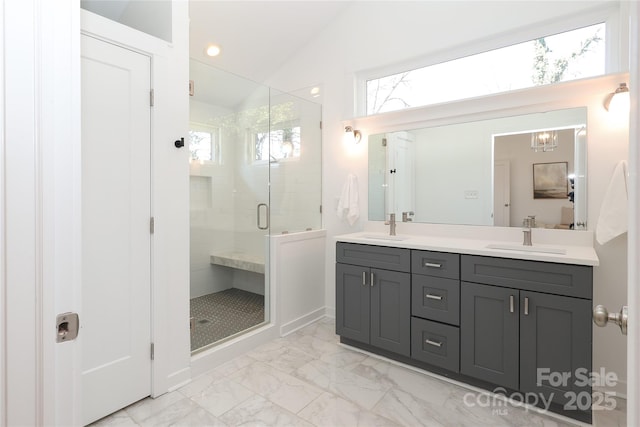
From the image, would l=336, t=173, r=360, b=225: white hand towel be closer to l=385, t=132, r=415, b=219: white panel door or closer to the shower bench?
l=385, t=132, r=415, b=219: white panel door

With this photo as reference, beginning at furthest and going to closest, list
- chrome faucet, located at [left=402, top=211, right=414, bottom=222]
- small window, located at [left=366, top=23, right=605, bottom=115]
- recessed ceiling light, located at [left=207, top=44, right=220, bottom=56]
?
recessed ceiling light, located at [left=207, top=44, right=220, bottom=56], chrome faucet, located at [left=402, top=211, right=414, bottom=222], small window, located at [left=366, top=23, right=605, bottom=115]

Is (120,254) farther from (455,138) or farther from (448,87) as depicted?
(448,87)

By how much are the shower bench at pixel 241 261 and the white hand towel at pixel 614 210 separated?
255 centimetres

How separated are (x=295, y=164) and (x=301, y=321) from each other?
62.2 inches

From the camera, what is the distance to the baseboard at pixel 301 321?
311 cm

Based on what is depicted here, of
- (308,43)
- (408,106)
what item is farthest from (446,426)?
(308,43)

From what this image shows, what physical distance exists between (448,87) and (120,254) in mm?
2786

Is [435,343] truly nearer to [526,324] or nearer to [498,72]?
[526,324]

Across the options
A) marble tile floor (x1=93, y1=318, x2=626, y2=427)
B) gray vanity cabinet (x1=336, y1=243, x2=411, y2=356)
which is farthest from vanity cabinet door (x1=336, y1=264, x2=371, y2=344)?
marble tile floor (x1=93, y1=318, x2=626, y2=427)

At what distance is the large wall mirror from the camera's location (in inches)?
92.0

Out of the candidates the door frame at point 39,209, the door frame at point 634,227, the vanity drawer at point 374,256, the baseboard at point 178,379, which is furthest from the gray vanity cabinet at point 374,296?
the door frame at point 39,209

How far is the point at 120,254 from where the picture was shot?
6.34 feet

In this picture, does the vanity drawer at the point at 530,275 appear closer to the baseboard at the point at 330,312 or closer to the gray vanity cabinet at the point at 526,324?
the gray vanity cabinet at the point at 526,324

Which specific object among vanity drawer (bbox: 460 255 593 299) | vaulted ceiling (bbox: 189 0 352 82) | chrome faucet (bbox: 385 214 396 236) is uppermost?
vaulted ceiling (bbox: 189 0 352 82)
